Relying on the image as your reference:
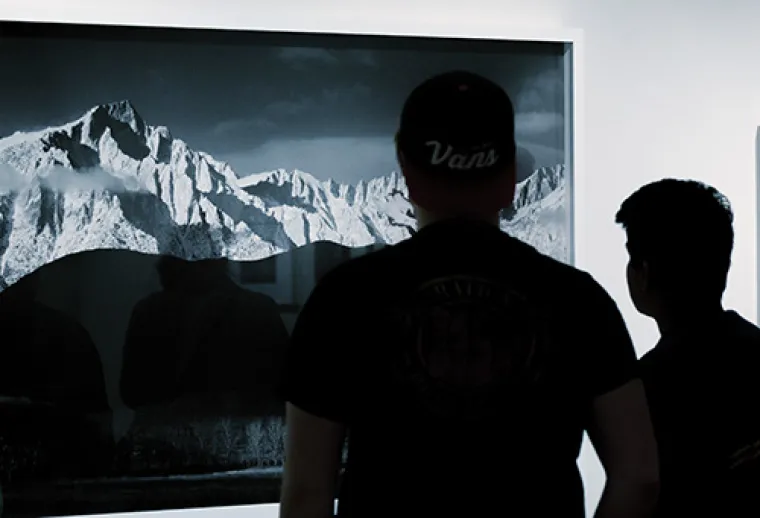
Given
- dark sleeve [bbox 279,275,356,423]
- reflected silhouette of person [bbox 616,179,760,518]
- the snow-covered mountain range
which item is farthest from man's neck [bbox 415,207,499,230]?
the snow-covered mountain range

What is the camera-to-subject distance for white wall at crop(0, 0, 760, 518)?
2.49 meters

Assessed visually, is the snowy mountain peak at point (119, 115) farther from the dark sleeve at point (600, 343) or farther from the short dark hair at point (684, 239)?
the dark sleeve at point (600, 343)

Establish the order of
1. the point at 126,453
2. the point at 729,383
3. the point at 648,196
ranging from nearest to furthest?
the point at 729,383, the point at 648,196, the point at 126,453

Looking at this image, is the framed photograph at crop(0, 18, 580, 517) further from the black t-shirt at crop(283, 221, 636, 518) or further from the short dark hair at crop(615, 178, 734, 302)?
the black t-shirt at crop(283, 221, 636, 518)

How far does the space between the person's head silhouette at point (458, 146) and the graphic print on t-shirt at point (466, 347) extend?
106mm

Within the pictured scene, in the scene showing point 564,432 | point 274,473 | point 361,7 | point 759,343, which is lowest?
point 274,473

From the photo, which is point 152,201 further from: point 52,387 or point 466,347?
point 466,347

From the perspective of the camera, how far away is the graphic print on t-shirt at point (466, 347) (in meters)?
1.18

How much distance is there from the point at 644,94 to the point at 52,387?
1.67m

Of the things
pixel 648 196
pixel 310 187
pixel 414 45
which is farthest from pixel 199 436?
pixel 648 196

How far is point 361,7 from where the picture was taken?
7.98ft

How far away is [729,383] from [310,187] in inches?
48.9

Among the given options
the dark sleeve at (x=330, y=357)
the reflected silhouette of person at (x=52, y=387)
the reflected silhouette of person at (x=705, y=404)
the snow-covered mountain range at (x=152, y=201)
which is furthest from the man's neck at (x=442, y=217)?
the reflected silhouette of person at (x=52, y=387)

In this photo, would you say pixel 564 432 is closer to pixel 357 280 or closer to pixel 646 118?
pixel 357 280
